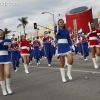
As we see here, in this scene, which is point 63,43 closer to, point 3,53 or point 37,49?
point 3,53

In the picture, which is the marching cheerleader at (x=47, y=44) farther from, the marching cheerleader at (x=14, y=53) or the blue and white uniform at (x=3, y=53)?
the blue and white uniform at (x=3, y=53)

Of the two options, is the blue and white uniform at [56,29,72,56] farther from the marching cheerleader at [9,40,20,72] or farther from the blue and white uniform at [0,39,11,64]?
the marching cheerleader at [9,40,20,72]

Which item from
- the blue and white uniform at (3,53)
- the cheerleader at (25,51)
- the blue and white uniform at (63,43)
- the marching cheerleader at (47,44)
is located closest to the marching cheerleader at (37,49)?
the marching cheerleader at (47,44)

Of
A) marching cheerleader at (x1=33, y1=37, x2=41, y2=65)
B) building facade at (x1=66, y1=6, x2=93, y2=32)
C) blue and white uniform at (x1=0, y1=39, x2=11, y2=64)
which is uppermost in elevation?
building facade at (x1=66, y1=6, x2=93, y2=32)

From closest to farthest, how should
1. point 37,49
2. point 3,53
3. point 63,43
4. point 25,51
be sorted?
point 3,53 → point 63,43 → point 25,51 → point 37,49

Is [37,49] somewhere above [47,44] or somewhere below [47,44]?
below

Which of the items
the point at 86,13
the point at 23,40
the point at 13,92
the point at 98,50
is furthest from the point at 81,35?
the point at 86,13

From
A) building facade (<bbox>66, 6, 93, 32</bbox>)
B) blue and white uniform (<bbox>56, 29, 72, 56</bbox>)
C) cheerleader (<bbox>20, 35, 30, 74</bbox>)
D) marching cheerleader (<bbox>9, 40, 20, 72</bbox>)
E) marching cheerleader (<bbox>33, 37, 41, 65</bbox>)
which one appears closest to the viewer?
blue and white uniform (<bbox>56, 29, 72, 56</bbox>)

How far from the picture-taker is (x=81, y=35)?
17641mm

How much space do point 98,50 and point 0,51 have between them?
4897 millimetres

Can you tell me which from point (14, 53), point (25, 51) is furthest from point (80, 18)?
point (25, 51)

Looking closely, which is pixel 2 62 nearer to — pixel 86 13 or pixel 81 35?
pixel 81 35

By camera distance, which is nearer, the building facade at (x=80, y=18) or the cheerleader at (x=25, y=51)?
the cheerleader at (x=25, y=51)

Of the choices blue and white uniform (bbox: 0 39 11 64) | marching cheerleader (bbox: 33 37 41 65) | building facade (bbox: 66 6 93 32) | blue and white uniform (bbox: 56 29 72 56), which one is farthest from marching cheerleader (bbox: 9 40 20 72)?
building facade (bbox: 66 6 93 32)
